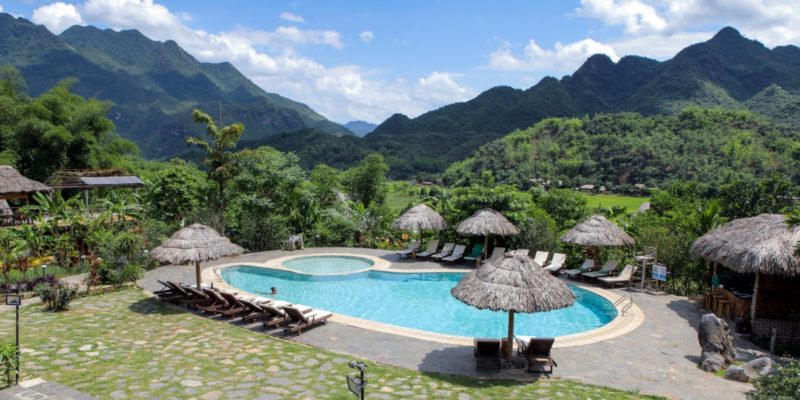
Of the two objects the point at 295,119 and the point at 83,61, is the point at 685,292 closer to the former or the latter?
the point at 295,119

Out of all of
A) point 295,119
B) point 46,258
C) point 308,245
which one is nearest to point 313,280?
point 308,245

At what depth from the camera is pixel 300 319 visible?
34.2 feet

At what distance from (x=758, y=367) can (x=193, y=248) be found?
11489 mm

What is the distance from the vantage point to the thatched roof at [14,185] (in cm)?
1813

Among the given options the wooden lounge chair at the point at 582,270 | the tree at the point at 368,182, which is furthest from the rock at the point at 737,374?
the tree at the point at 368,182

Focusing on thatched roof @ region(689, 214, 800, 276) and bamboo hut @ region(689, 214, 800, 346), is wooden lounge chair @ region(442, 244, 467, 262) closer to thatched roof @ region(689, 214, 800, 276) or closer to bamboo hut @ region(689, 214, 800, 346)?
thatched roof @ region(689, 214, 800, 276)

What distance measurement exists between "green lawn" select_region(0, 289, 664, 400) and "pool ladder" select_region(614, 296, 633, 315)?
512cm

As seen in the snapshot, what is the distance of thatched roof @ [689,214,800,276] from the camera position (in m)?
10.2

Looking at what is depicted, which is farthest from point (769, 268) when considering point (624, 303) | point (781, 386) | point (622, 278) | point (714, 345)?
point (781, 386)

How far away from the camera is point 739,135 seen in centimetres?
6450

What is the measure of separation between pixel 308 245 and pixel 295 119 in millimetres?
155399

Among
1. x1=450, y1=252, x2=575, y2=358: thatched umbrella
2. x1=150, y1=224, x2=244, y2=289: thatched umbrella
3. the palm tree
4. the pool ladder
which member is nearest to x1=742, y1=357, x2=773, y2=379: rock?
x1=450, y1=252, x2=575, y2=358: thatched umbrella

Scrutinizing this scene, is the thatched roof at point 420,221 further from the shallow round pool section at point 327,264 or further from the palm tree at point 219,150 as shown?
the palm tree at point 219,150

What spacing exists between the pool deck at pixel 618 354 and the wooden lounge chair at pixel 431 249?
8.15 m
